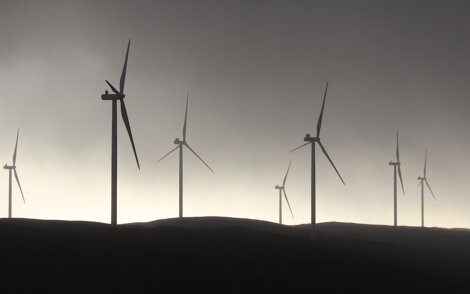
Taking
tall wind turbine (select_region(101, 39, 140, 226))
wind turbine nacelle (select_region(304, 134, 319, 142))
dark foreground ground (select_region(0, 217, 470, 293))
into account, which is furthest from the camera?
wind turbine nacelle (select_region(304, 134, 319, 142))

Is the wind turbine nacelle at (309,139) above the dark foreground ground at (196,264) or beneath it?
above

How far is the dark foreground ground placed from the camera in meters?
61.9

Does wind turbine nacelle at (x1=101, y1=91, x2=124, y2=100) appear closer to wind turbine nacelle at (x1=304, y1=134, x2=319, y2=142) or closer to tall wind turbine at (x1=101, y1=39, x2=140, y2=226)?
tall wind turbine at (x1=101, y1=39, x2=140, y2=226)

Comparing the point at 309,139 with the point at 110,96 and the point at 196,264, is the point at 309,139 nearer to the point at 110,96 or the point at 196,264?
the point at 110,96

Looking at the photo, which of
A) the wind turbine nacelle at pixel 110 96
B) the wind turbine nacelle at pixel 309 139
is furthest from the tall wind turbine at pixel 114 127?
the wind turbine nacelle at pixel 309 139

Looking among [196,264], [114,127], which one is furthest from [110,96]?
[196,264]

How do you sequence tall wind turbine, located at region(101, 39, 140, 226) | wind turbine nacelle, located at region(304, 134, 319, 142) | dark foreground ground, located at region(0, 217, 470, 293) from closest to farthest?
dark foreground ground, located at region(0, 217, 470, 293), tall wind turbine, located at region(101, 39, 140, 226), wind turbine nacelle, located at region(304, 134, 319, 142)

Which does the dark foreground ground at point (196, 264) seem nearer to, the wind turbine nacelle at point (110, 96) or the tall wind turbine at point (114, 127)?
the tall wind turbine at point (114, 127)

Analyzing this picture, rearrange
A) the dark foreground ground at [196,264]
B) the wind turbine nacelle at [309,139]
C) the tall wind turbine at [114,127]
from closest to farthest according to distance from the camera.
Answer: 1. the dark foreground ground at [196,264]
2. the tall wind turbine at [114,127]
3. the wind turbine nacelle at [309,139]

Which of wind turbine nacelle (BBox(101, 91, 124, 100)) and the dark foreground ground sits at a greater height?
wind turbine nacelle (BBox(101, 91, 124, 100))

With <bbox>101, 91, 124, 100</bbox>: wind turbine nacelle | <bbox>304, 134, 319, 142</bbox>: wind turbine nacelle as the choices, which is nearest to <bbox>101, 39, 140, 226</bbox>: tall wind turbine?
<bbox>101, 91, 124, 100</bbox>: wind turbine nacelle

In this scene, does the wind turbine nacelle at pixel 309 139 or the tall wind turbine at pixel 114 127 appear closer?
the tall wind turbine at pixel 114 127

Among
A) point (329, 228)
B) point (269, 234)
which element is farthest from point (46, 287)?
point (329, 228)

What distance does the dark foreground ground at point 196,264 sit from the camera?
61906 millimetres
